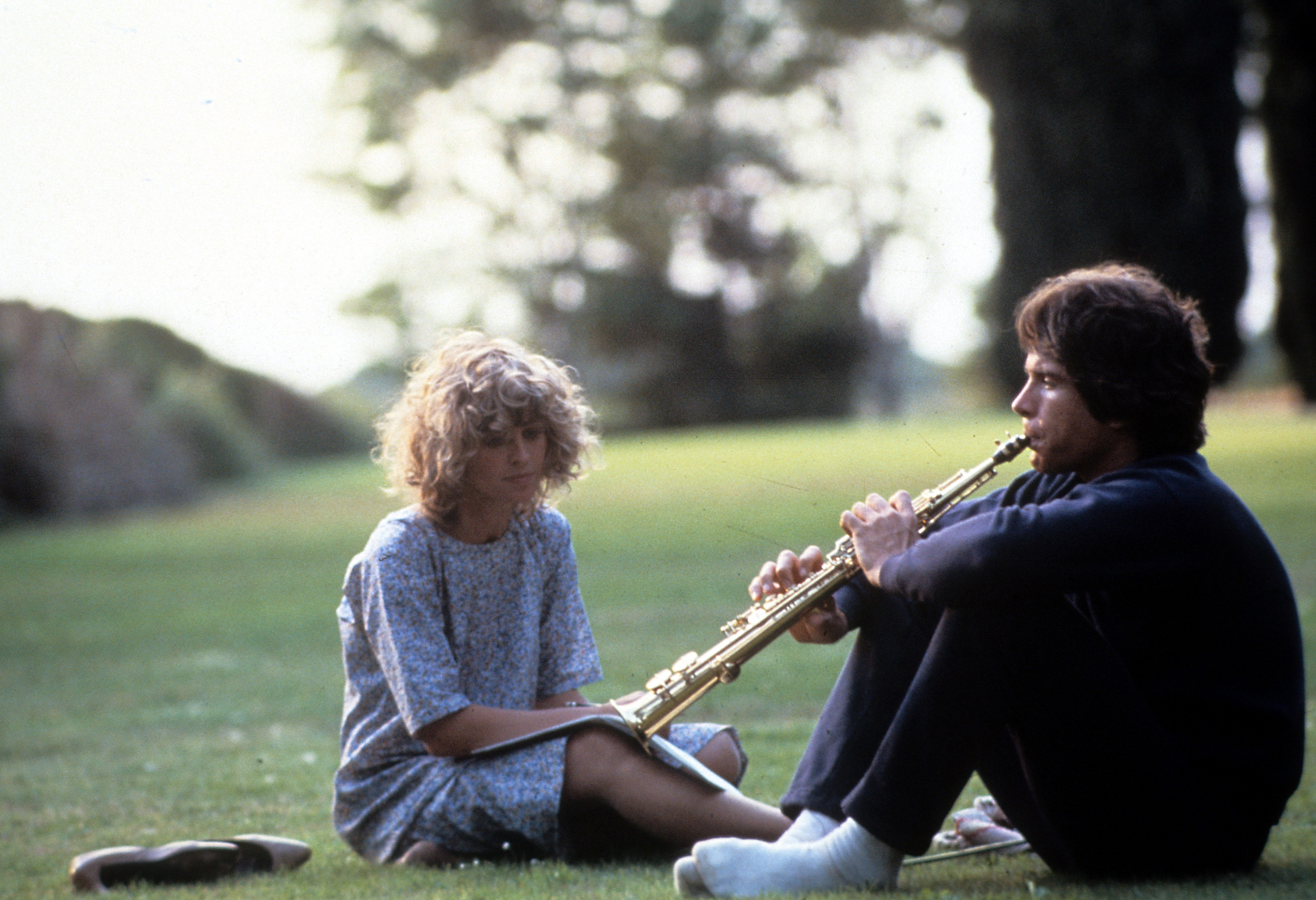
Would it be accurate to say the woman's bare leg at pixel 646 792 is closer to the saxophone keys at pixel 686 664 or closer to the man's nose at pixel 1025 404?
the saxophone keys at pixel 686 664

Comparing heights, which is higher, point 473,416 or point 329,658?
point 473,416

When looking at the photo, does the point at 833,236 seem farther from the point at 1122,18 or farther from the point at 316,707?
the point at 316,707

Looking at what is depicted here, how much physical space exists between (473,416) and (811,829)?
132 centimetres

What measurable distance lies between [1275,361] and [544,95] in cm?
2016

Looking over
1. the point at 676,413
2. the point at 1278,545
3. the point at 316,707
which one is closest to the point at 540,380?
the point at 316,707

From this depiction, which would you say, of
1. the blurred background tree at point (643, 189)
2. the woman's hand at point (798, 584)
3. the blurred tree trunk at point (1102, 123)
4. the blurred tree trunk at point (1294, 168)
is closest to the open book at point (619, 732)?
the woman's hand at point (798, 584)

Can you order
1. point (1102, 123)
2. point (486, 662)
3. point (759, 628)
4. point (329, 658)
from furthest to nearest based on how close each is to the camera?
point (1102, 123) < point (329, 658) < point (486, 662) < point (759, 628)

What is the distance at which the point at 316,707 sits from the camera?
6.78 metres

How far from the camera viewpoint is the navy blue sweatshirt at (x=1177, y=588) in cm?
275

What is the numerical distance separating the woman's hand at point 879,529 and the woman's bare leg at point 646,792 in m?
0.73

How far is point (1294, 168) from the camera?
21.0m

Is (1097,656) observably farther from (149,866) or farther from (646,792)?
(149,866)

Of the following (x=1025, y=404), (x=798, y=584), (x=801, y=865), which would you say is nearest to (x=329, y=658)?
(x=798, y=584)

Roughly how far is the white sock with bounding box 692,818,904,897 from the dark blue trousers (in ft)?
0.22
